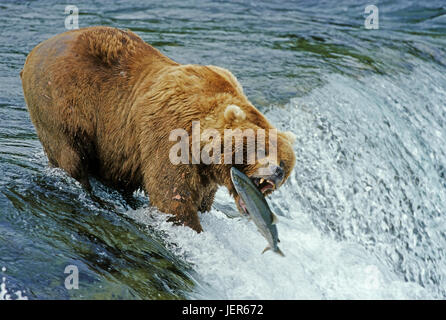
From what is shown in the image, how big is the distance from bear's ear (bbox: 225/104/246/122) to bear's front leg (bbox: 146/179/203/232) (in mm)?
616

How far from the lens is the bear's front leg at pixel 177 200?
434 cm

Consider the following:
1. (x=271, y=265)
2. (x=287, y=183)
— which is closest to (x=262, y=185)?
(x=271, y=265)

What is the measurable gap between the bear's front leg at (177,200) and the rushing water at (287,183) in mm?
86

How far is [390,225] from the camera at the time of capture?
659 cm

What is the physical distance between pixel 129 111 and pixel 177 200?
0.80 meters

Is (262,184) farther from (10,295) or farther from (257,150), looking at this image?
(10,295)

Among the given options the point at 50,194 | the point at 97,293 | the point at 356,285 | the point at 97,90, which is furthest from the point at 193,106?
the point at 356,285

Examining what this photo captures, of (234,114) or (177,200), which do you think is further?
(177,200)

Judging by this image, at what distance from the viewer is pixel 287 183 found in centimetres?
629

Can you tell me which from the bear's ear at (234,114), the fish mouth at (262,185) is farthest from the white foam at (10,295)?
the bear's ear at (234,114)

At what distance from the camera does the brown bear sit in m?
4.32

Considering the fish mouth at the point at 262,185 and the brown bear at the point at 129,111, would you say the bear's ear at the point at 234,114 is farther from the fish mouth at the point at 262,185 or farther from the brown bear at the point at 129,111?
the fish mouth at the point at 262,185

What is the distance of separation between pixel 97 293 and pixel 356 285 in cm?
242

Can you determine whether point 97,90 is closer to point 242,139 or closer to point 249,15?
point 242,139
